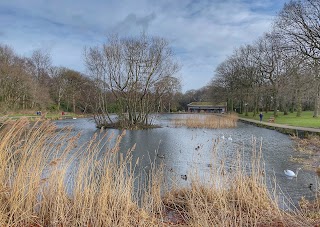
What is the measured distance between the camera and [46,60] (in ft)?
172

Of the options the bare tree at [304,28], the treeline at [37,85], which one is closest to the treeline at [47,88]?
the treeline at [37,85]

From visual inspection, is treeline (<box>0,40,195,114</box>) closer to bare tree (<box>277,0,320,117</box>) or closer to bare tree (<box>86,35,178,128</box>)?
bare tree (<box>86,35,178,128</box>)

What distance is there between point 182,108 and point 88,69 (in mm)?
55448

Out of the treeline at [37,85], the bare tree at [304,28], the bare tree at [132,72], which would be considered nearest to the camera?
the bare tree at [304,28]

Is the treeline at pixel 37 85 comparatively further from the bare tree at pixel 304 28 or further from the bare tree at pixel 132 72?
the bare tree at pixel 304 28

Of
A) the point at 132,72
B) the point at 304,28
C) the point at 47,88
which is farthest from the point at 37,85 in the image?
the point at 304,28

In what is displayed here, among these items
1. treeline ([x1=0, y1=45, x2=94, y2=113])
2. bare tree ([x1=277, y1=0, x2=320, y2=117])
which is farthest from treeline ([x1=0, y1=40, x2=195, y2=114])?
bare tree ([x1=277, y1=0, x2=320, y2=117])

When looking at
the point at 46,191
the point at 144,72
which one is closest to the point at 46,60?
the point at 144,72

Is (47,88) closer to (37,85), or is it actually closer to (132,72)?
(37,85)

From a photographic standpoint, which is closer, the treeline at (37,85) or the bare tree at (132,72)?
the bare tree at (132,72)

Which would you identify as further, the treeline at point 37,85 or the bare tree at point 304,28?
the treeline at point 37,85

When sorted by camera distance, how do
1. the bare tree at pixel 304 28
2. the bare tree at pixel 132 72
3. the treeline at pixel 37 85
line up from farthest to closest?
the treeline at pixel 37 85, the bare tree at pixel 132 72, the bare tree at pixel 304 28

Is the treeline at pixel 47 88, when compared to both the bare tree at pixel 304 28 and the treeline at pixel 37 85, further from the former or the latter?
the bare tree at pixel 304 28

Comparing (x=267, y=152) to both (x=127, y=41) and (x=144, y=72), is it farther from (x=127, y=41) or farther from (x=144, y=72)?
(x=127, y=41)
